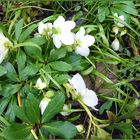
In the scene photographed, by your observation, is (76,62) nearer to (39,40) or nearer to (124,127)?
(39,40)

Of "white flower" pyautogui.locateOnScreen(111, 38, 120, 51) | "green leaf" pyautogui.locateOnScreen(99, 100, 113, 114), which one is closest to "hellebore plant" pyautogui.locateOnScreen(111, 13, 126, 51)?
"white flower" pyautogui.locateOnScreen(111, 38, 120, 51)

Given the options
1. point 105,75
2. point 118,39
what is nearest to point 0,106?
point 105,75

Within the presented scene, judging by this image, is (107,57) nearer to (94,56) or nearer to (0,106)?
(94,56)

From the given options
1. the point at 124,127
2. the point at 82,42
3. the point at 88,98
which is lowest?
the point at 124,127

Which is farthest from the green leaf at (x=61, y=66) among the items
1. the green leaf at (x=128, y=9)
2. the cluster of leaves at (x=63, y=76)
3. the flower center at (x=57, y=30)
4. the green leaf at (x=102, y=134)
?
the green leaf at (x=128, y=9)

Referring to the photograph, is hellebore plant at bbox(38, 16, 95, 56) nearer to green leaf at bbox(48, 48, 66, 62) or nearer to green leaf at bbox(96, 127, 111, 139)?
green leaf at bbox(48, 48, 66, 62)

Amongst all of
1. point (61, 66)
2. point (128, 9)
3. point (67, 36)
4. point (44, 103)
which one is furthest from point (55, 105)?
point (128, 9)
